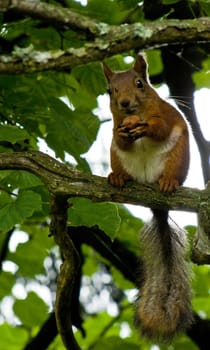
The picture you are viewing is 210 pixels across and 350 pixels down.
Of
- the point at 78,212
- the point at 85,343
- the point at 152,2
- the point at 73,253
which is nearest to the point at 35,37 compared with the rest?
the point at 152,2

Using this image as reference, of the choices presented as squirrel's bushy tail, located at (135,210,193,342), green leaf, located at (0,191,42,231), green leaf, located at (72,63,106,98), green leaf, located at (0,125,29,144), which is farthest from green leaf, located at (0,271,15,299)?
green leaf, located at (0,125,29,144)

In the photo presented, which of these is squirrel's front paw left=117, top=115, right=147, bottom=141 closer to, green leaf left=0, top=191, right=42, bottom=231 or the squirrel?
the squirrel

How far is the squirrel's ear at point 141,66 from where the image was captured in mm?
4340

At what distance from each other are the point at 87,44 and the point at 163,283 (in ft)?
6.95

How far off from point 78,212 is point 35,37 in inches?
42.7

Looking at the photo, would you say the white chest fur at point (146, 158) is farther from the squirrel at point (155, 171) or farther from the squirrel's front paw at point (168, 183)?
the squirrel's front paw at point (168, 183)

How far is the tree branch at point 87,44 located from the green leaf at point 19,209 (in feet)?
3.86

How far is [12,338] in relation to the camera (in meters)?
5.27

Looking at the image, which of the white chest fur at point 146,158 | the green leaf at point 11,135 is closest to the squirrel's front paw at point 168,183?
the white chest fur at point 146,158

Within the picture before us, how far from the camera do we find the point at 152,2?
15.4ft

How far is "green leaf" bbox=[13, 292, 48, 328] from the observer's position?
5008 mm

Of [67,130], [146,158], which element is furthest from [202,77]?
[67,130]

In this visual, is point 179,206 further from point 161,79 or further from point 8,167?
point 161,79

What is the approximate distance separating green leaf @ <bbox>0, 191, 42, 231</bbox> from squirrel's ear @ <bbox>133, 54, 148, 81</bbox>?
3.97 ft
